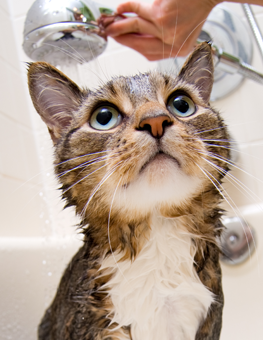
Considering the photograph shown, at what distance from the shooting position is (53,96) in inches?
24.8

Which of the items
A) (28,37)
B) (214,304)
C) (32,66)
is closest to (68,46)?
(28,37)

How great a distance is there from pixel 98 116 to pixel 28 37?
318 mm

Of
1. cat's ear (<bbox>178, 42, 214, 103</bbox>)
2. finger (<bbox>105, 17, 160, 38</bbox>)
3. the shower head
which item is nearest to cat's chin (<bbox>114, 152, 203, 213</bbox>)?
cat's ear (<bbox>178, 42, 214, 103</bbox>)

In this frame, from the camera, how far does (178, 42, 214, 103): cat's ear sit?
0.66 meters

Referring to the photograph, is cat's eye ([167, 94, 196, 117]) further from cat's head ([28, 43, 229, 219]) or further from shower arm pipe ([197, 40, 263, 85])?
shower arm pipe ([197, 40, 263, 85])

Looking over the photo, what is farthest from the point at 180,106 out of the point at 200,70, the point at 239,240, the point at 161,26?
the point at 239,240

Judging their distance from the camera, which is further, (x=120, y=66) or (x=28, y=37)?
(x=120, y=66)

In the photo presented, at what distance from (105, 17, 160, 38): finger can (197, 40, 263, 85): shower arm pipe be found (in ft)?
0.48

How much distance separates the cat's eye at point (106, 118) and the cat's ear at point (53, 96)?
0.25 ft

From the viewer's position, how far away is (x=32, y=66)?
58 centimetres

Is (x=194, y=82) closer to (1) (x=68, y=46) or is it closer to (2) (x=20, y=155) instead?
(1) (x=68, y=46)

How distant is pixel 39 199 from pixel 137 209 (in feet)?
2.18

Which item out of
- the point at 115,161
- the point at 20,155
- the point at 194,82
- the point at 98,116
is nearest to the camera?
the point at 115,161

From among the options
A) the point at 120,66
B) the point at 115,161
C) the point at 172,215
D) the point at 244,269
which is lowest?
the point at 244,269
